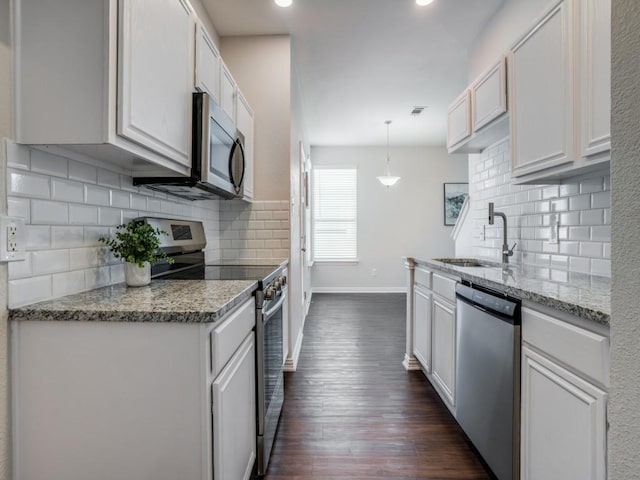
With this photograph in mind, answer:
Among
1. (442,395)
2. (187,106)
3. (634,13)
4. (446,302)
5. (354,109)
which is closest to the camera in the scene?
(634,13)

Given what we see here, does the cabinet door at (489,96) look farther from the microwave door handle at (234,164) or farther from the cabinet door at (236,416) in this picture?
the cabinet door at (236,416)

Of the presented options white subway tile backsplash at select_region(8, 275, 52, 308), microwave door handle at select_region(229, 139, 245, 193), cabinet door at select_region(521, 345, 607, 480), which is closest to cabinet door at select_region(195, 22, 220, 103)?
microwave door handle at select_region(229, 139, 245, 193)

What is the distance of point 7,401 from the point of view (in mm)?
994

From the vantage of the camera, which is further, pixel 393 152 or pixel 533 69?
pixel 393 152

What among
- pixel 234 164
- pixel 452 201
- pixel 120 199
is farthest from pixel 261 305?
pixel 452 201

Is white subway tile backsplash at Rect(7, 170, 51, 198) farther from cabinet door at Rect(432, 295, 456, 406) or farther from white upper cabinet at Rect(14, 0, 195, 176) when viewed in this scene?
cabinet door at Rect(432, 295, 456, 406)

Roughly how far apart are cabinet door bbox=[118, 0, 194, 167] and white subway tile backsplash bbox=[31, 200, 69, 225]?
0.36 meters

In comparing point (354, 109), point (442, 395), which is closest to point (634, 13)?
point (442, 395)

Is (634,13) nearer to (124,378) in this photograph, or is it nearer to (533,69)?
(124,378)

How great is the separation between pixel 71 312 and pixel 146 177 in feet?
2.62

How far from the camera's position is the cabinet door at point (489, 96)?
80.7 inches

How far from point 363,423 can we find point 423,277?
106 cm

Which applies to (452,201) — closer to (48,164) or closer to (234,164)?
(234,164)

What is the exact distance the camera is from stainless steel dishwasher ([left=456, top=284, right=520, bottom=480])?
134 cm
